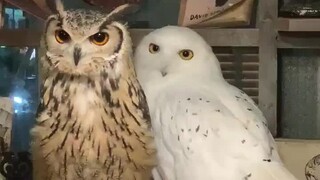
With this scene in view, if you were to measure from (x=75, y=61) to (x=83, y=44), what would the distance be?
22 millimetres

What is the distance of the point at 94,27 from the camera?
0.75m

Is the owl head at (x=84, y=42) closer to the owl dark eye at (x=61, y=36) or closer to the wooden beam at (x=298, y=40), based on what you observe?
the owl dark eye at (x=61, y=36)

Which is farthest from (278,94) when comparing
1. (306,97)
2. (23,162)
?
(23,162)

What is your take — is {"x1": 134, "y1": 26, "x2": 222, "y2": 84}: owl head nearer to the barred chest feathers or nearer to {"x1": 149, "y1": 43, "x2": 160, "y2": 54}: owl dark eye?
{"x1": 149, "y1": 43, "x2": 160, "y2": 54}: owl dark eye

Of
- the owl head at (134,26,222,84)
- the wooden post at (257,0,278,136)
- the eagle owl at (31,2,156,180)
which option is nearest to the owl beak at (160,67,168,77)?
the owl head at (134,26,222,84)

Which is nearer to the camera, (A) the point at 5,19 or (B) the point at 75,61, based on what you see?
(B) the point at 75,61

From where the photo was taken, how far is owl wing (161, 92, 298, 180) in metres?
0.87

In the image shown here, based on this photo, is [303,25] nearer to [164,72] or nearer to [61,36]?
[164,72]

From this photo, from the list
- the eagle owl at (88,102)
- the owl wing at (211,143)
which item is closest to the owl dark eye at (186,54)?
the owl wing at (211,143)

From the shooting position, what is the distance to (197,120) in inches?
35.0

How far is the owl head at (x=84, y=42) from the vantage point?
2.46ft

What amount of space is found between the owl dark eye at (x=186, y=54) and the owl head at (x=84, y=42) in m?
0.22

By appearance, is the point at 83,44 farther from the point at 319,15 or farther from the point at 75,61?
the point at 319,15

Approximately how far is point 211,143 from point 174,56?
0.18 metres
